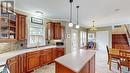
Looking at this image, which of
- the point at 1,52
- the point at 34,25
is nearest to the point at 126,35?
the point at 34,25

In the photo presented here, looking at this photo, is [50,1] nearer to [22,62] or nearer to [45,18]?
[22,62]

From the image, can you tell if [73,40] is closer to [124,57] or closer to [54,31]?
[54,31]

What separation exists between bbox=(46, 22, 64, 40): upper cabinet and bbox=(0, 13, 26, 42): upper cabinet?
6.84 feet

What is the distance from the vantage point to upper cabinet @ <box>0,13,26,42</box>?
3418 millimetres

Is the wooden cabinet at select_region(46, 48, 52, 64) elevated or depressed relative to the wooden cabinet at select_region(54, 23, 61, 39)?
depressed

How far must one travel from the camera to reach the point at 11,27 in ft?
12.7

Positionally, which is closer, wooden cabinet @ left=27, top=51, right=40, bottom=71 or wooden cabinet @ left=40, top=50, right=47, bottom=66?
wooden cabinet @ left=27, top=51, right=40, bottom=71

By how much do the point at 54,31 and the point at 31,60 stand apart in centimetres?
250

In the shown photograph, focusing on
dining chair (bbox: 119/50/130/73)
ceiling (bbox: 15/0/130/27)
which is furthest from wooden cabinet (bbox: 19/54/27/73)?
dining chair (bbox: 119/50/130/73)

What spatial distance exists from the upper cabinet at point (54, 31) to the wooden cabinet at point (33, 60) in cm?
176

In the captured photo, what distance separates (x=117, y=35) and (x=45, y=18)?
22.3ft

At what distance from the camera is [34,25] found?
18.6 feet

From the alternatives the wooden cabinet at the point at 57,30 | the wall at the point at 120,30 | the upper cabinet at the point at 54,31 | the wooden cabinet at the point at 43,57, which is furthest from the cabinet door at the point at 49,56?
the wall at the point at 120,30

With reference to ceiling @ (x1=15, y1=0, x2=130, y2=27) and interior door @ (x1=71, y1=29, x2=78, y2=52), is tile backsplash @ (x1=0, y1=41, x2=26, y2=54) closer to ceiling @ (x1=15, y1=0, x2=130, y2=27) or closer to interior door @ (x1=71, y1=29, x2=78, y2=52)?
ceiling @ (x1=15, y1=0, x2=130, y2=27)
